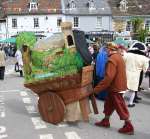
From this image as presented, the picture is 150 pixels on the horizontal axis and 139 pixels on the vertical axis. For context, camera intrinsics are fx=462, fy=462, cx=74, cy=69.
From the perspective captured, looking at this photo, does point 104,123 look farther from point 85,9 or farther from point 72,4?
point 85,9

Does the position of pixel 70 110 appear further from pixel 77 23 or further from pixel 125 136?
pixel 77 23

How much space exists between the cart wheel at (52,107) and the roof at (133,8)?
5825cm

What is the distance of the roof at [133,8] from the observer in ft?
220

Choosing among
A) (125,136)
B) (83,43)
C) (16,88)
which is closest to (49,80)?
(83,43)

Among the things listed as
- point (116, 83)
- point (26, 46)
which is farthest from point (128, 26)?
point (116, 83)

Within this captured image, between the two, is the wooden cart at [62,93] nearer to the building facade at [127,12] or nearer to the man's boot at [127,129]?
the man's boot at [127,129]

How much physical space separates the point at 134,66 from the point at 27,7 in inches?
2158

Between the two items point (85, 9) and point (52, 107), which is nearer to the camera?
point (52, 107)

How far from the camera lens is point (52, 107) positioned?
30.4 ft

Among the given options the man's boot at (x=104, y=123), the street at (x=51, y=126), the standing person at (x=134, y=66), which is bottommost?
the street at (x=51, y=126)

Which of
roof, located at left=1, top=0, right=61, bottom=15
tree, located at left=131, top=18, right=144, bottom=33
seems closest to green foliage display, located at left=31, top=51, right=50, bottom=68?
tree, located at left=131, top=18, right=144, bottom=33

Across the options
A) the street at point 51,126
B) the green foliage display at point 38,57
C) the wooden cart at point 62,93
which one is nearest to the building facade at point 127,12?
the street at point 51,126

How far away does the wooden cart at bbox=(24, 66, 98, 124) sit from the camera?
905cm

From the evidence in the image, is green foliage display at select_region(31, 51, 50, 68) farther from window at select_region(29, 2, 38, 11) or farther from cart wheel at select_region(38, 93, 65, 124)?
window at select_region(29, 2, 38, 11)
